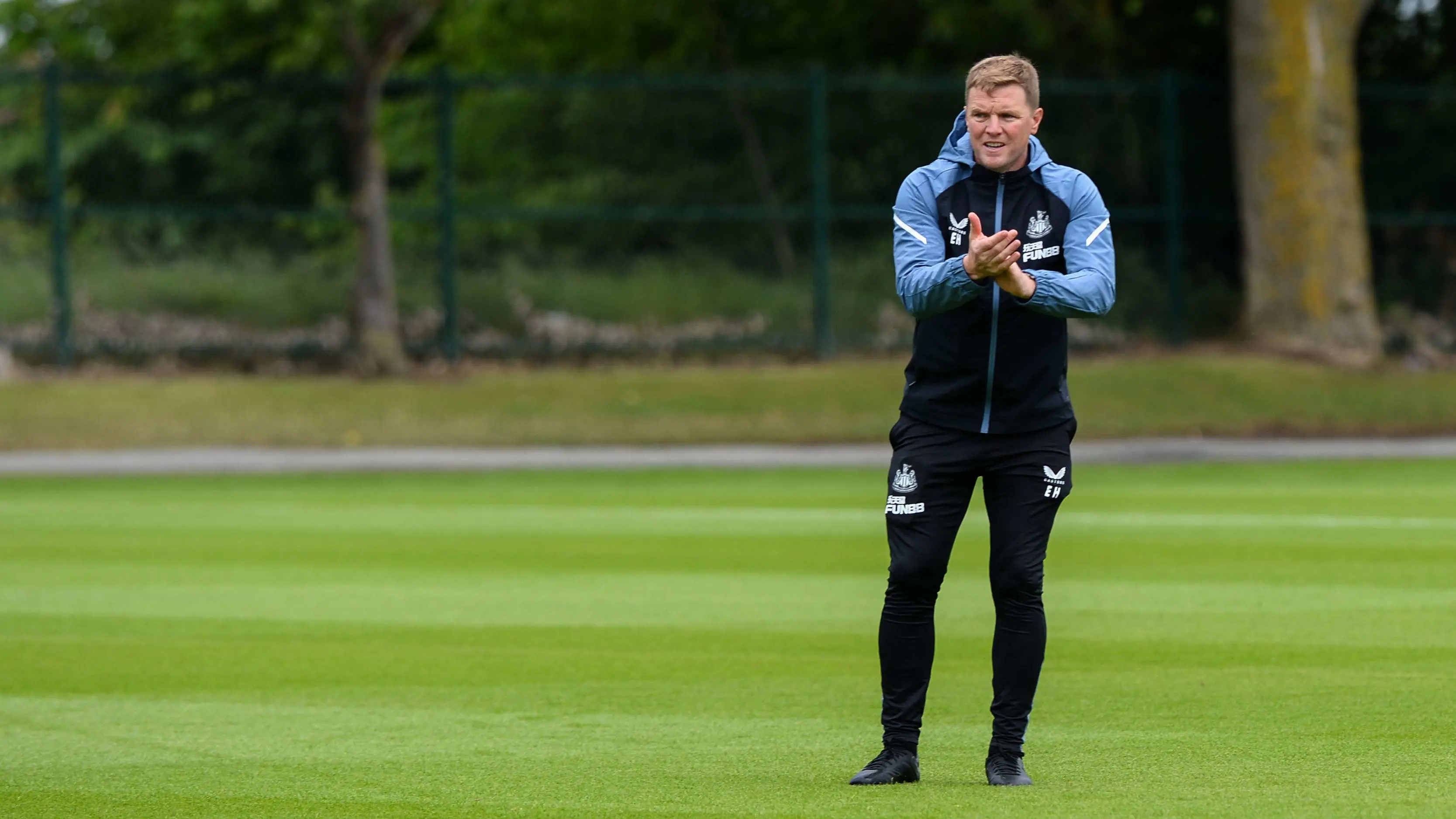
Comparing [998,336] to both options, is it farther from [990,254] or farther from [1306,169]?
[1306,169]

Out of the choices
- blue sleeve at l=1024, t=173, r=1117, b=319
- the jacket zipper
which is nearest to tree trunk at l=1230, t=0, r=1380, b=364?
blue sleeve at l=1024, t=173, r=1117, b=319

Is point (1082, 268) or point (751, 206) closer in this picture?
point (1082, 268)

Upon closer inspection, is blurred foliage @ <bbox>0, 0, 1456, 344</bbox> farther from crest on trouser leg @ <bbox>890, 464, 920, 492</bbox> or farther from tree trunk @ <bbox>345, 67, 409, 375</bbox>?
crest on trouser leg @ <bbox>890, 464, 920, 492</bbox>

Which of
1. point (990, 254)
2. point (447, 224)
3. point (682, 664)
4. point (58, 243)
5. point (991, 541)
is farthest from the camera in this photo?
point (447, 224)

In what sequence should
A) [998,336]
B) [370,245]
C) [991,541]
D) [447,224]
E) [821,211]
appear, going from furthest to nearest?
[821,211] < [447,224] < [370,245] < [991,541] < [998,336]

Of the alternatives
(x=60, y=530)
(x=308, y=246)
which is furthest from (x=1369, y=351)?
(x=60, y=530)

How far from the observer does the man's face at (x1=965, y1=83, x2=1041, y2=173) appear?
5156 millimetres

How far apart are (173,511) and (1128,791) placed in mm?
9772

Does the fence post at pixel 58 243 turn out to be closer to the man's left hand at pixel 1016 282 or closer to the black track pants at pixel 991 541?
the black track pants at pixel 991 541

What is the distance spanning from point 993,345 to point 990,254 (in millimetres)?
404

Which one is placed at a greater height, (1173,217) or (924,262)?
(1173,217)

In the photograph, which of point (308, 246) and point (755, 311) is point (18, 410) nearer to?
point (308, 246)

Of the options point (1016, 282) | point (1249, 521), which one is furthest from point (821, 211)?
point (1016, 282)

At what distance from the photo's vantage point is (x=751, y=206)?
22641 mm
